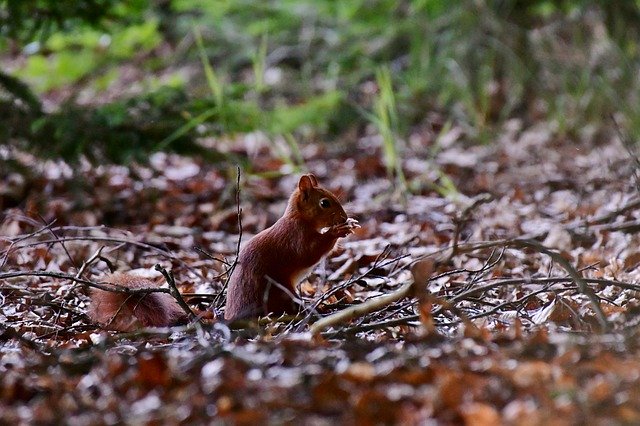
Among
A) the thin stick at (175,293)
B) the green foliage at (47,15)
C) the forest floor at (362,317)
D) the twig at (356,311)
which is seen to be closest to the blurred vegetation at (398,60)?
the green foliage at (47,15)

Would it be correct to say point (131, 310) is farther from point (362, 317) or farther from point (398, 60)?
point (398, 60)

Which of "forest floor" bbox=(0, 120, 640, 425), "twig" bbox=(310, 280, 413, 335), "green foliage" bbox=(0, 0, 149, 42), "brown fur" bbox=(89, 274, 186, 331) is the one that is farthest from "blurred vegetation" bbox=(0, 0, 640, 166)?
"twig" bbox=(310, 280, 413, 335)

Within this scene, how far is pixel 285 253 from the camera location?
3514 millimetres

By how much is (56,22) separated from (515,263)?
299 centimetres

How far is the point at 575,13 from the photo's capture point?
813 centimetres

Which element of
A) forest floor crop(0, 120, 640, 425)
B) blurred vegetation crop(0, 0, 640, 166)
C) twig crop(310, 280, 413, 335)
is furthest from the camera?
blurred vegetation crop(0, 0, 640, 166)

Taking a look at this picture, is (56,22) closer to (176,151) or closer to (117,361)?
(176,151)

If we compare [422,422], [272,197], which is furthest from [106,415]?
[272,197]

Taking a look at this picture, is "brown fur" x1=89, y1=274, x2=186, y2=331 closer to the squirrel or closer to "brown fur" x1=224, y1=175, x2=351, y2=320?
the squirrel

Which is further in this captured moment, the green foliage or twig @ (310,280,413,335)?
the green foliage

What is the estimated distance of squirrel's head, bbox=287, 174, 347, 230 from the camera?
3645 mm

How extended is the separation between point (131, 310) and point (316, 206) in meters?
0.84

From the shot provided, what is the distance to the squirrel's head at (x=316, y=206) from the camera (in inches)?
143

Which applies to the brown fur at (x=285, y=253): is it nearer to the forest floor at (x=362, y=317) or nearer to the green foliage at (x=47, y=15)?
the forest floor at (x=362, y=317)
